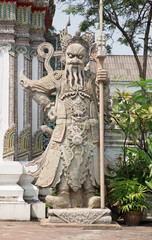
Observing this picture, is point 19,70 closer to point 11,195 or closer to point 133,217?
point 11,195

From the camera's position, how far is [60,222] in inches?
243

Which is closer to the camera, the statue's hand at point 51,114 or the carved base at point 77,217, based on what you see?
the carved base at point 77,217

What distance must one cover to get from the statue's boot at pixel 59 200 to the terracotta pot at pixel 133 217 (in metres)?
0.99

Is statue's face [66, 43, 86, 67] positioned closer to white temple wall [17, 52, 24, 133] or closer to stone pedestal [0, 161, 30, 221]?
white temple wall [17, 52, 24, 133]

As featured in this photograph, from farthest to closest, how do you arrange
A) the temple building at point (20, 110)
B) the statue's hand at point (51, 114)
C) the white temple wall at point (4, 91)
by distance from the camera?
the white temple wall at point (4, 91) → the temple building at point (20, 110) → the statue's hand at point (51, 114)

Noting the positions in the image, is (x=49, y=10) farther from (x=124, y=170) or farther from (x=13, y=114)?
(x=124, y=170)

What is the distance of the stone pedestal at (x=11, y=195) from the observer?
23.1ft

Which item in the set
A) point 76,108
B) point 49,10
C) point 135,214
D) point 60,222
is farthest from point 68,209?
point 49,10

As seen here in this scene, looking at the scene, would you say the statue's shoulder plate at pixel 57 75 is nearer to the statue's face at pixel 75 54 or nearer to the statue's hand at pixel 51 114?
the statue's face at pixel 75 54

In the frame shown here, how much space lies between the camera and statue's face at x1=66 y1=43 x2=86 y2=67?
260 inches

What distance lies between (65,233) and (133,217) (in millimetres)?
1504

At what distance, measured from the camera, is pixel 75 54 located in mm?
6629

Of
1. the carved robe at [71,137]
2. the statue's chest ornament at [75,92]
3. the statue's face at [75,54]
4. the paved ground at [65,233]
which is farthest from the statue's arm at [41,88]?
the paved ground at [65,233]

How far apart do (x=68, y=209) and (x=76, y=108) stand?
153 centimetres
